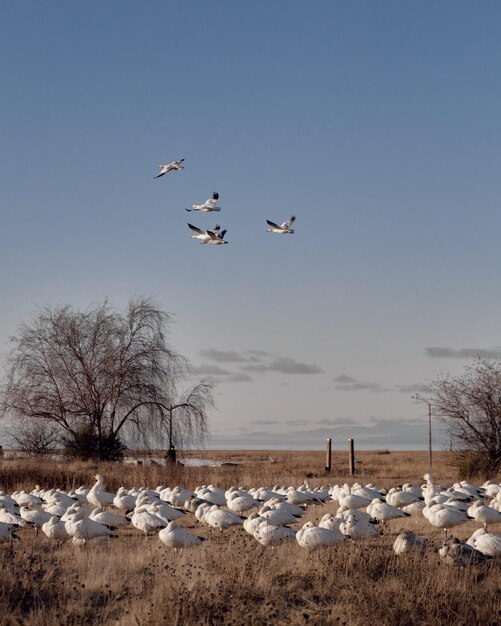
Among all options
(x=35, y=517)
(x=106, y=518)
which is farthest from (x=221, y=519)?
(x=35, y=517)

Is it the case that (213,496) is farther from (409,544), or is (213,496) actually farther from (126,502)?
(409,544)

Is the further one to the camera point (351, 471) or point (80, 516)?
point (351, 471)

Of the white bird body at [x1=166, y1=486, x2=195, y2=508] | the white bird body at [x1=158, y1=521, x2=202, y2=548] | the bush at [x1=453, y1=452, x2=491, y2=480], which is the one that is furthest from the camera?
the bush at [x1=453, y1=452, x2=491, y2=480]

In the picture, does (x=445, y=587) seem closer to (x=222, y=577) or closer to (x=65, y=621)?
(x=222, y=577)

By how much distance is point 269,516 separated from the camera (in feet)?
51.5

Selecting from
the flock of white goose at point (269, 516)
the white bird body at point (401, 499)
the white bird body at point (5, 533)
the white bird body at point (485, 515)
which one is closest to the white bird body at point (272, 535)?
the flock of white goose at point (269, 516)

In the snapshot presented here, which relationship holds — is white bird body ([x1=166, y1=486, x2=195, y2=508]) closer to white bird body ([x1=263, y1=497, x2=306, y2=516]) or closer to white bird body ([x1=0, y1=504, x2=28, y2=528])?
white bird body ([x1=263, y1=497, x2=306, y2=516])

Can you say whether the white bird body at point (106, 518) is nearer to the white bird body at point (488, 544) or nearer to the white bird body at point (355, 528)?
the white bird body at point (355, 528)

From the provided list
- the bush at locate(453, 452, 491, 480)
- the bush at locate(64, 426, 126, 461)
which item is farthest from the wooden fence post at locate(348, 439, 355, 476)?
the bush at locate(64, 426, 126, 461)

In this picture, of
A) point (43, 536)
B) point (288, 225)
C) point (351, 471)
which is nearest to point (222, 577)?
point (43, 536)

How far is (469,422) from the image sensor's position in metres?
32.6

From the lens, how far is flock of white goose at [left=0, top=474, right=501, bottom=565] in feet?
43.3

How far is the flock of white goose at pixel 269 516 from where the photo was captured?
13188 mm

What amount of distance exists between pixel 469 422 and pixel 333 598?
23.4 metres
